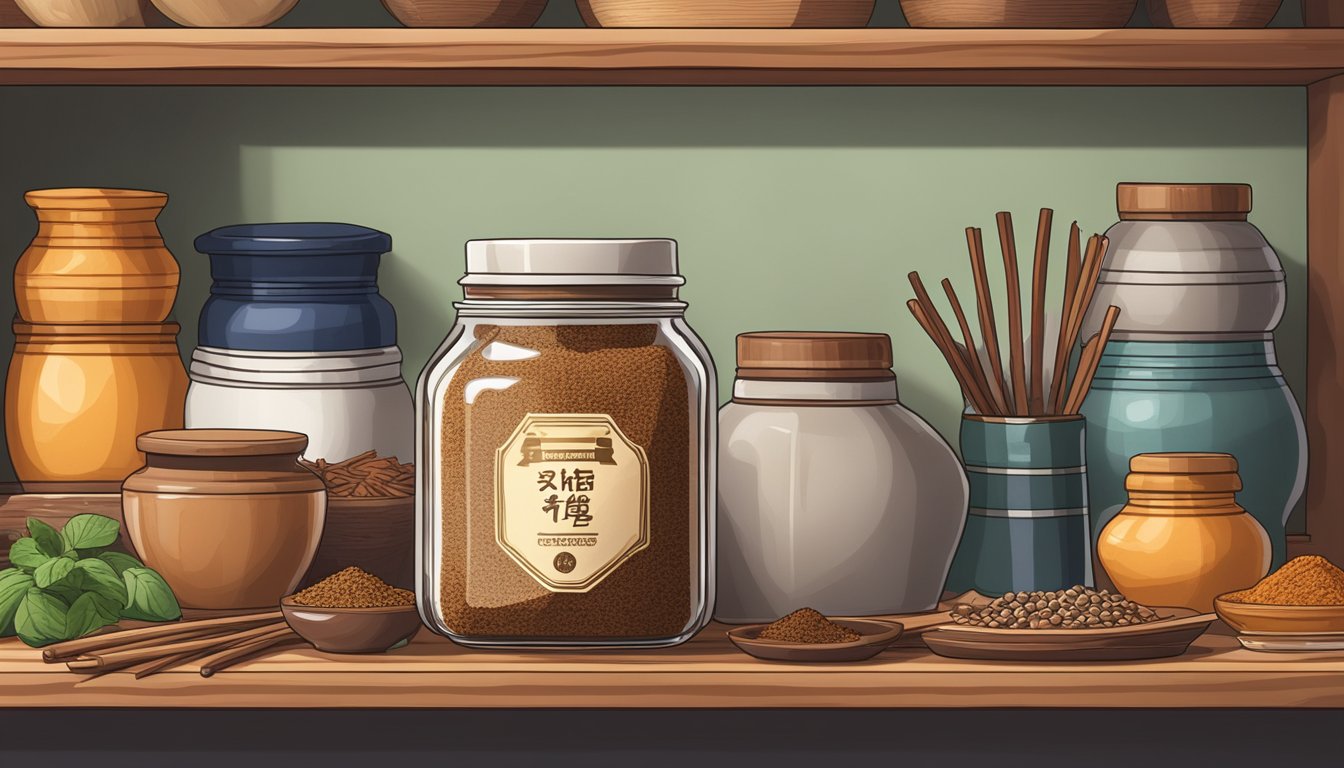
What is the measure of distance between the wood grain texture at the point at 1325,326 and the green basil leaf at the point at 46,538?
3.09 feet

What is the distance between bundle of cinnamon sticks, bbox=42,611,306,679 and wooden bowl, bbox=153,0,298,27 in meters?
0.42

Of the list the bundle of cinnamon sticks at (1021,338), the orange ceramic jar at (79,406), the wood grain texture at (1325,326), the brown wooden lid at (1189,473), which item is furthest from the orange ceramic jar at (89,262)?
the wood grain texture at (1325,326)

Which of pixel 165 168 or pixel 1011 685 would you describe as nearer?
pixel 1011 685

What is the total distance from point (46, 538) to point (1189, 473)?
0.78 metres

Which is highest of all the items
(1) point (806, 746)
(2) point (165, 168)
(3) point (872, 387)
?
(2) point (165, 168)

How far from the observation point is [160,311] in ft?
3.82

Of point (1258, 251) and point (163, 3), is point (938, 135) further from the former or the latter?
point (163, 3)

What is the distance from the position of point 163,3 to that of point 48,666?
46 centimetres

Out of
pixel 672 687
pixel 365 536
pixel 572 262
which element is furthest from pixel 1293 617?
pixel 365 536

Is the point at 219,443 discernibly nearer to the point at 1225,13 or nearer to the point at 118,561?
the point at 118,561

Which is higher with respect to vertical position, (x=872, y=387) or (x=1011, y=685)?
(x=872, y=387)

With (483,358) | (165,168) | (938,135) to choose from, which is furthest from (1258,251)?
(165,168)

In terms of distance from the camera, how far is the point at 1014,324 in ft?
3.73

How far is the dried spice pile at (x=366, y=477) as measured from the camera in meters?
1.10
